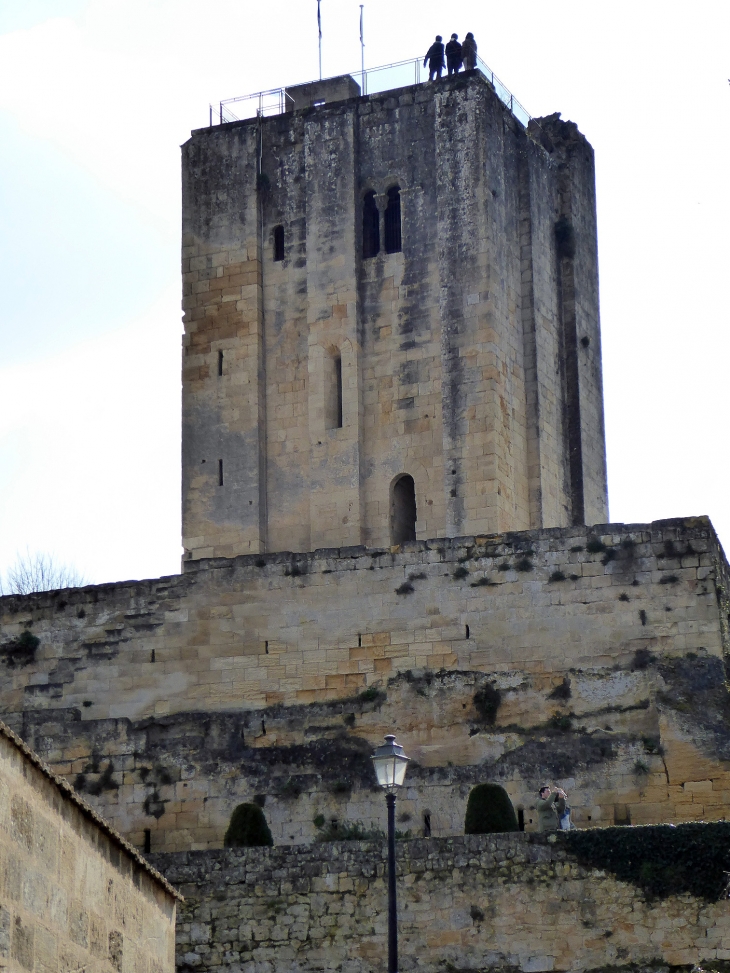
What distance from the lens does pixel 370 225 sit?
37812mm

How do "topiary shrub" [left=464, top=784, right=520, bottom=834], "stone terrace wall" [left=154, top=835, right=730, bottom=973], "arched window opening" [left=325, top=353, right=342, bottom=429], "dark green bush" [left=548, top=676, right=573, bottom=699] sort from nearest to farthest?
"stone terrace wall" [left=154, top=835, right=730, bottom=973]
"topiary shrub" [left=464, top=784, right=520, bottom=834]
"dark green bush" [left=548, top=676, right=573, bottom=699]
"arched window opening" [left=325, top=353, right=342, bottom=429]

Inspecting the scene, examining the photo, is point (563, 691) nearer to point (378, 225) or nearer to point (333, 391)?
point (333, 391)

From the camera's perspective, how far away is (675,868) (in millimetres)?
25031

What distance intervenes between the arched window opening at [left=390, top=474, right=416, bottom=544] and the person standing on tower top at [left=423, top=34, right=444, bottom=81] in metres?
7.11

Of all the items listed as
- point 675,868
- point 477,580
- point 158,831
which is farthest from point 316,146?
point 675,868

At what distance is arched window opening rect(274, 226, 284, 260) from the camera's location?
3831 cm

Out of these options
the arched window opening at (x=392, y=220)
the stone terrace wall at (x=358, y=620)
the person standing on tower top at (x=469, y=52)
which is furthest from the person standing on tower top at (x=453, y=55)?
the stone terrace wall at (x=358, y=620)

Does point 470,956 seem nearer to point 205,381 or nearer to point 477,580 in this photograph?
point 477,580

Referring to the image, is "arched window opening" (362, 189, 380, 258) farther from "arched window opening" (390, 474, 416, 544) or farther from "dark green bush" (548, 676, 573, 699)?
"dark green bush" (548, 676, 573, 699)

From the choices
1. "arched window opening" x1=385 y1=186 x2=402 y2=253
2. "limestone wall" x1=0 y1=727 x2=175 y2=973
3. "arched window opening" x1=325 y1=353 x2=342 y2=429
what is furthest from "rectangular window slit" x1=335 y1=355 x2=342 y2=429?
"limestone wall" x1=0 y1=727 x2=175 y2=973

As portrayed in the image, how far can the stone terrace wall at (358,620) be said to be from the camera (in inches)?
1169

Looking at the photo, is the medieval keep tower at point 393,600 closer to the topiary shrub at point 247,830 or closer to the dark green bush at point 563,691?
the dark green bush at point 563,691

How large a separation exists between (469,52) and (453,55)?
28 centimetres

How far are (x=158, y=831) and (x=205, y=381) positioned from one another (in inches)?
417
